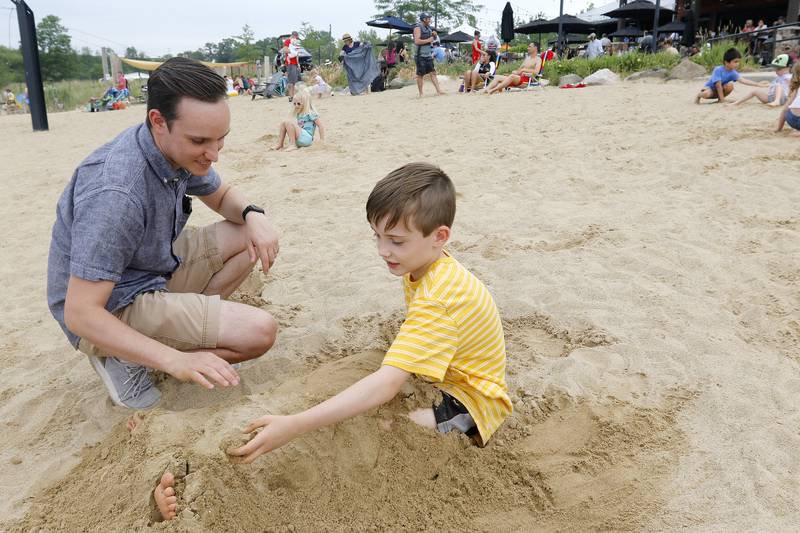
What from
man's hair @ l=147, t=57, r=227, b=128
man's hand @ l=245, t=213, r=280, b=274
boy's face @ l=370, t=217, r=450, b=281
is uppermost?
man's hair @ l=147, t=57, r=227, b=128

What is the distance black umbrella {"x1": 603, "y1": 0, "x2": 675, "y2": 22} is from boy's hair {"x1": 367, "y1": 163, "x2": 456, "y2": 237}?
21.3 meters

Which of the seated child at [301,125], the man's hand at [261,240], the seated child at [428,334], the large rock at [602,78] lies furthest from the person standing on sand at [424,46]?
the seated child at [428,334]

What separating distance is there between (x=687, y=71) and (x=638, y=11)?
11.1m

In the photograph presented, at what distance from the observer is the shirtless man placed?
12.0m

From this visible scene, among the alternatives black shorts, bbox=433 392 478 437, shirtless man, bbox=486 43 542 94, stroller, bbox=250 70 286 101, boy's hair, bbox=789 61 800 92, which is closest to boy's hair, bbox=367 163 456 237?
black shorts, bbox=433 392 478 437

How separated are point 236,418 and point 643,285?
2.22 metres

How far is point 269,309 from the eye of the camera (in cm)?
322

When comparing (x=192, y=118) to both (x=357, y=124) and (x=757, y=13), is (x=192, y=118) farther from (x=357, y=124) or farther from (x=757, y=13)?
(x=757, y=13)

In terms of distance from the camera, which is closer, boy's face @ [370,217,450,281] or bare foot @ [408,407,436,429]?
boy's face @ [370,217,450,281]

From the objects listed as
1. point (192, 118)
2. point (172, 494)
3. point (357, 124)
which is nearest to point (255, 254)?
point (192, 118)

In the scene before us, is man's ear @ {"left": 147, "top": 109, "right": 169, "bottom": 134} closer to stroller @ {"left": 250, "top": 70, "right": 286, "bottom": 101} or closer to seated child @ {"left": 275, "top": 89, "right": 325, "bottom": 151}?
seated child @ {"left": 275, "top": 89, "right": 325, "bottom": 151}

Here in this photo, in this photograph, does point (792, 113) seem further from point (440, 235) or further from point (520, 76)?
point (520, 76)

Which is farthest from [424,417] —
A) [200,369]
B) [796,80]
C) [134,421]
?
[796,80]

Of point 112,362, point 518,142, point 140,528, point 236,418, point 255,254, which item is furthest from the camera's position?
point 518,142
